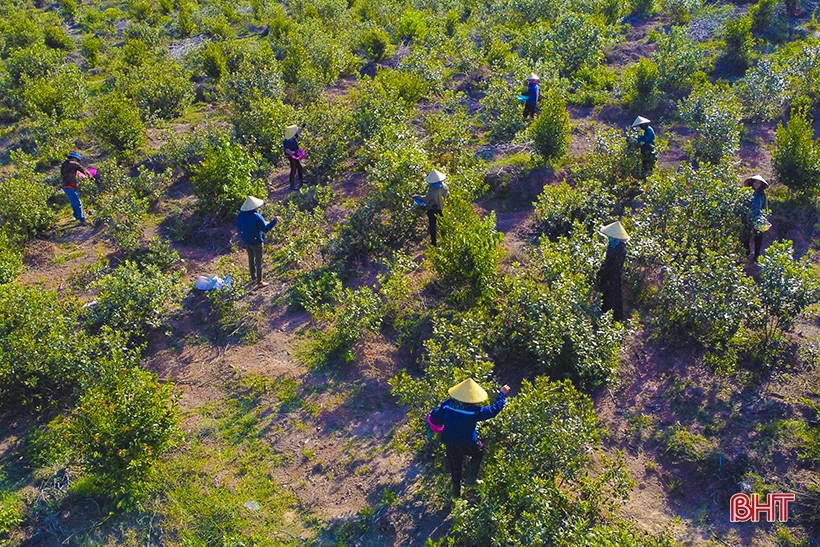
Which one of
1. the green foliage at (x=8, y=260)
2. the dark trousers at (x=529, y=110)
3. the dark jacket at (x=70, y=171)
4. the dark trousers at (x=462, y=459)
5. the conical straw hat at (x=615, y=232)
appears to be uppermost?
the conical straw hat at (x=615, y=232)

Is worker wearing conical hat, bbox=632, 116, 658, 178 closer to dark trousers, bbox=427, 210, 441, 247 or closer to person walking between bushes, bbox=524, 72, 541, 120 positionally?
person walking between bushes, bbox=524, 72, 541, 120

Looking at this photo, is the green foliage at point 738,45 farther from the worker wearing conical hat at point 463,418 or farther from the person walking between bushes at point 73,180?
the person walking between bushes at point 73,180

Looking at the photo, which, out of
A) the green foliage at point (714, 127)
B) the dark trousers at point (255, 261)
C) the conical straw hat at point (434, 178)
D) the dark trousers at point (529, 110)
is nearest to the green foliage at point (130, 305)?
the dark trousers at point (255, 261)

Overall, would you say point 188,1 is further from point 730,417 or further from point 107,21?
point 730,417

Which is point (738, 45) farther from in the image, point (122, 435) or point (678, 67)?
point (122, 435)

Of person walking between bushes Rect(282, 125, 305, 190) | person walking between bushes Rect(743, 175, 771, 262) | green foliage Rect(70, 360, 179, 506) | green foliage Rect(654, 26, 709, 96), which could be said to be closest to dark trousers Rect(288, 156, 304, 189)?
person walking between bushes Rect(282, 125, 305, 190)

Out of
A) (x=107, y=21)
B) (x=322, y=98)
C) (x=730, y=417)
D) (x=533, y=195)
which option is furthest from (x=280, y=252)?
(x=107, y=21)
